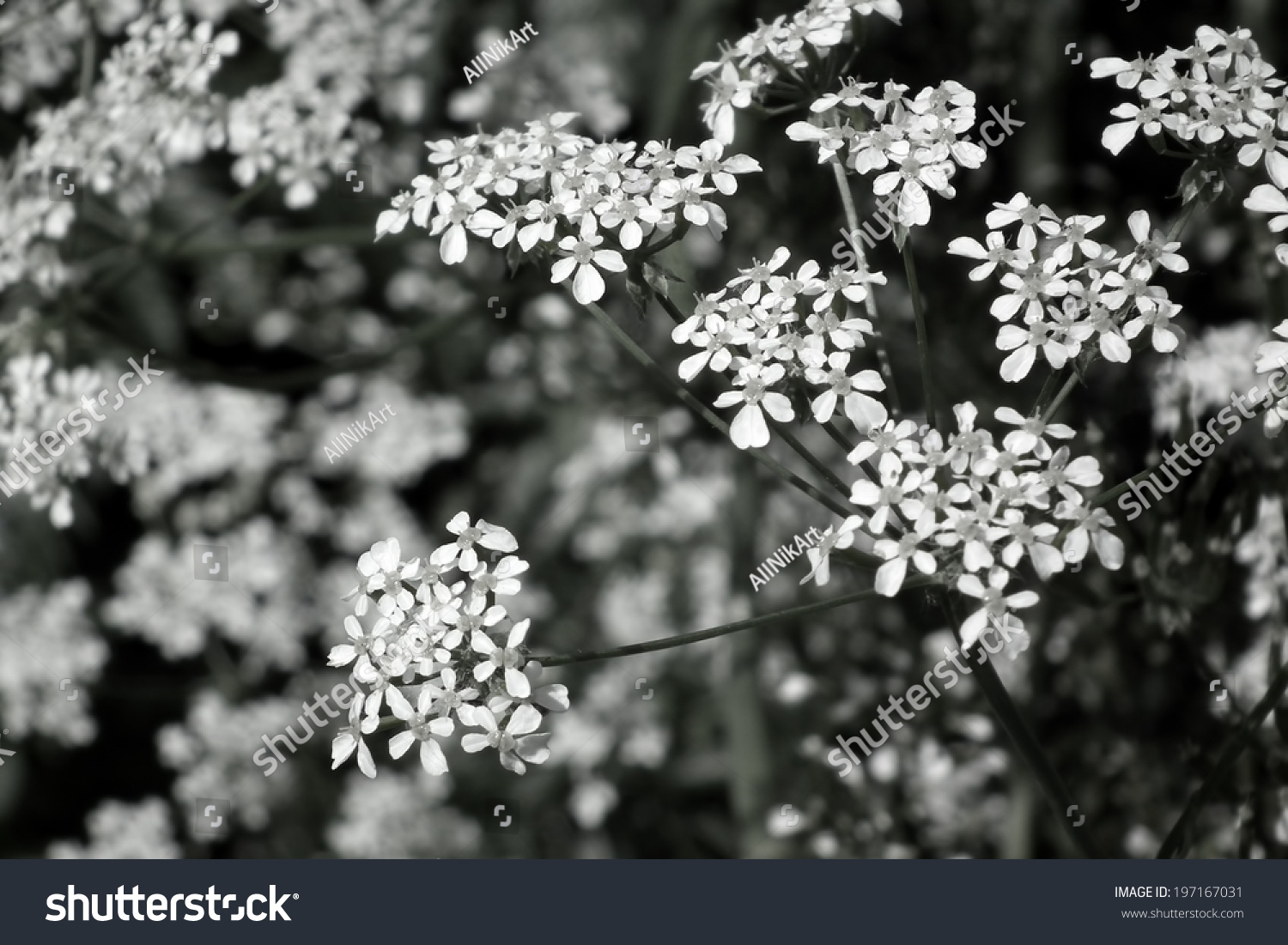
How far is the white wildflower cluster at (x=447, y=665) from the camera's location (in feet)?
4.79

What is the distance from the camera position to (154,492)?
4.10m

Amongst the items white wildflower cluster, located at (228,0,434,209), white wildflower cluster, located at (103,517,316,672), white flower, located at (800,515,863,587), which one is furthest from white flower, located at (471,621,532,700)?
white wildflower cluster, located at (103,517,316,672)

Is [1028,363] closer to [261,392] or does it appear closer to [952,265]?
[952,265]

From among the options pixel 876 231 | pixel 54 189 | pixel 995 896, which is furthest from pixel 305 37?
pixel 995 896

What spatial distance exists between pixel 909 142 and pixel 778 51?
29 centimetres

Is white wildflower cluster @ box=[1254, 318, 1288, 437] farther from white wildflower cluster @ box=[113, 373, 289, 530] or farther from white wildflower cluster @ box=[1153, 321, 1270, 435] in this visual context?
white wildflower cluster @ box=[113, 373, 289, 530]

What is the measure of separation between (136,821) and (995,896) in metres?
2.90

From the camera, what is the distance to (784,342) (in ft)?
5.03

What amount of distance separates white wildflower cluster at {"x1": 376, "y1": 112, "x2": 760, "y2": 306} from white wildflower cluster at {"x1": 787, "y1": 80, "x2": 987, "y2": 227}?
12cm

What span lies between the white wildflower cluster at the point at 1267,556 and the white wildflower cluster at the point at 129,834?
3153 millimetres

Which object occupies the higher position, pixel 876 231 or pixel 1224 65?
pixel 1224 65

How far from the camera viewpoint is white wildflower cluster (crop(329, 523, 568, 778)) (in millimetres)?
1460

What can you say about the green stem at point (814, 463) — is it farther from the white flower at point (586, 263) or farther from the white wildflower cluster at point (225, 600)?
the white wildflower cluster at point (225, 600)

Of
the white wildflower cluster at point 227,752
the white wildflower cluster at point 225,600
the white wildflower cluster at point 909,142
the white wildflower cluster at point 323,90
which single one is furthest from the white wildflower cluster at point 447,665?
→ the white wildflower cluster at point 225,600
